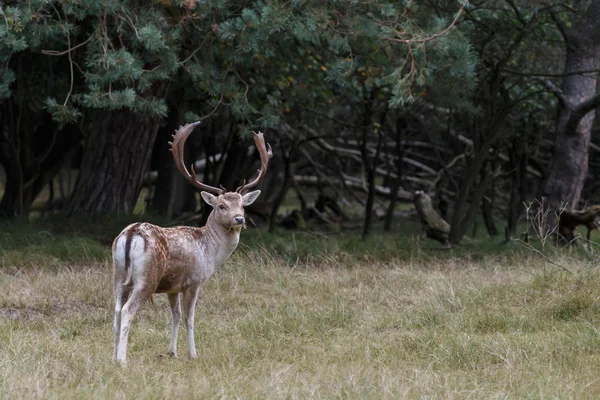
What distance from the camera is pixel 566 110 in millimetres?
12789

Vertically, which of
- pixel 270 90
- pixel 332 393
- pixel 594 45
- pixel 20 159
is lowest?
pixel 20 159

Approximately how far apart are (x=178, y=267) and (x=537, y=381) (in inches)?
97.3

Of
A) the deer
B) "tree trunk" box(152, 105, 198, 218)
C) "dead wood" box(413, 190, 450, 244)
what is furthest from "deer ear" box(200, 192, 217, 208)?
"tree trunk" box(152, 105, 198, 218)

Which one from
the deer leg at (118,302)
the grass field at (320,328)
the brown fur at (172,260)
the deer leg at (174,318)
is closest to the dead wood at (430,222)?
the grass field at (320,328)

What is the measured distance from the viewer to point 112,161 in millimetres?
12758

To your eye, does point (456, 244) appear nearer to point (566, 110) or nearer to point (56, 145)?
point (566, 110)

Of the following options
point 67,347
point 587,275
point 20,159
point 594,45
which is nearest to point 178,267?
point 67,347

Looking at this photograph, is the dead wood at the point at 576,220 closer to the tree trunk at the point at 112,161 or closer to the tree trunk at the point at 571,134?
the tree trunk at the point at 571,134

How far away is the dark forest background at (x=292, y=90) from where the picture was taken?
9781 mm

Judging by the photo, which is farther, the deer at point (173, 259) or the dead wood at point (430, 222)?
the dead wood at point (430, 222)

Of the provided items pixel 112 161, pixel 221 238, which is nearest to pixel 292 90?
pixel 112 161

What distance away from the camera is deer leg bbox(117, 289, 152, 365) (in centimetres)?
615

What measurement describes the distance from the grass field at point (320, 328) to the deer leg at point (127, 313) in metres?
0.14

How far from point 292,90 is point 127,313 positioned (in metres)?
7.52
